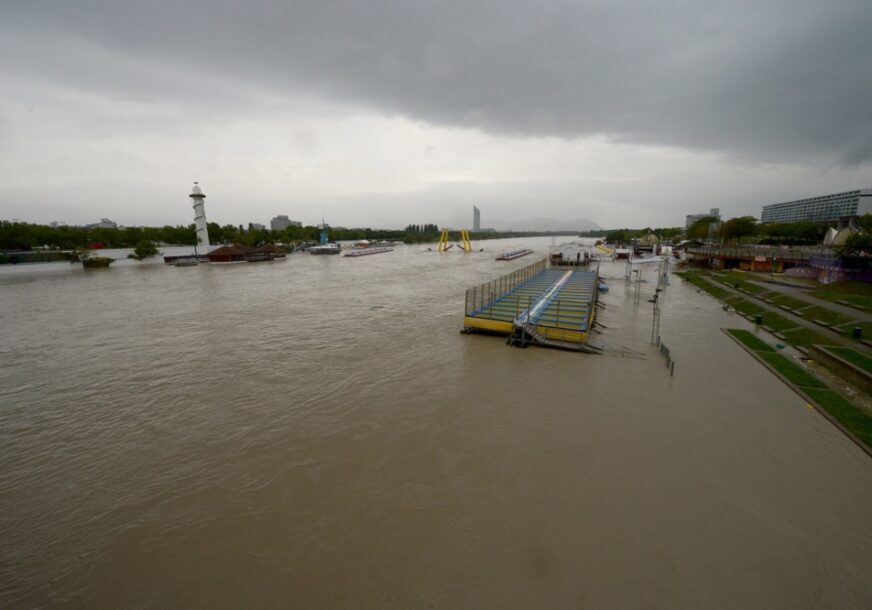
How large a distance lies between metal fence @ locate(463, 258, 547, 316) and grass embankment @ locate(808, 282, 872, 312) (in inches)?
778

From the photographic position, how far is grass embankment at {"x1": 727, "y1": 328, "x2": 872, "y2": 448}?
32.2ft

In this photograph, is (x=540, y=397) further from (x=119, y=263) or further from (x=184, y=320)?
(x=119, y=263)

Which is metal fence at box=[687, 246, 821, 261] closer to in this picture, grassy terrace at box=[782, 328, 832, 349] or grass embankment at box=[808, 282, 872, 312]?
grass embankment at box=[808, 282, 872, 312]

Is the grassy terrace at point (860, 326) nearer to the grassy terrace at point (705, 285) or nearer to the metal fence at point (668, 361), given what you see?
the metal fence at point (668, 361)

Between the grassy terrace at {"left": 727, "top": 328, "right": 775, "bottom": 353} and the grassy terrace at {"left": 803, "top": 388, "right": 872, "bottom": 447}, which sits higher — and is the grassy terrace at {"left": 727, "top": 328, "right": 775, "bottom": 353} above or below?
above

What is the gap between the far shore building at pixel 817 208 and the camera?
128850 millimetres

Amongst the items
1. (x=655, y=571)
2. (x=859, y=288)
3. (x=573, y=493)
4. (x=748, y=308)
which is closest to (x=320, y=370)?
(x=573, y=493)

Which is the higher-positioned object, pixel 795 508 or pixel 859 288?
pixel 859 288

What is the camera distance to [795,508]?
722cm

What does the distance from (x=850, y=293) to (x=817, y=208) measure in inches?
7414

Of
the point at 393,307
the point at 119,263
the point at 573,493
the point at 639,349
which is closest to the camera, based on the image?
the point at 573,493

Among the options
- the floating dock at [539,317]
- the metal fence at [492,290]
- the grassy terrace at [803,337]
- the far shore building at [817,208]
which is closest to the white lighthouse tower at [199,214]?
the metal fence at [492,290]

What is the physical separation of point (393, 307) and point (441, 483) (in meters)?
19.7

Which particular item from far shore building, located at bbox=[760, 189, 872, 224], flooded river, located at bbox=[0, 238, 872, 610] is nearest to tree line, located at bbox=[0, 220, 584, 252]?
flooded river, located at bbox=[0, 238, 872, 610]
